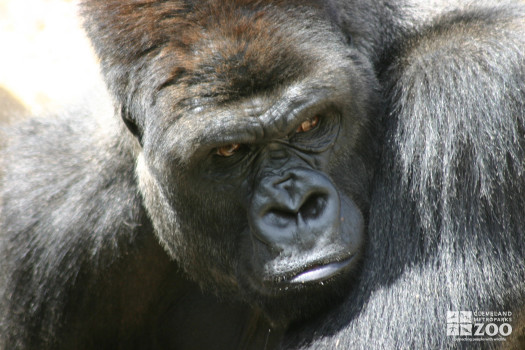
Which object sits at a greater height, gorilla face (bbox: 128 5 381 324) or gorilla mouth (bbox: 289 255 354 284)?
gorilla face (bbox: 128 5 381 324)

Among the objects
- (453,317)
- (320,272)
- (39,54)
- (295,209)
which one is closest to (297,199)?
(295,209)

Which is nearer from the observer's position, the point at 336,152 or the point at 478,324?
the point at 478,324

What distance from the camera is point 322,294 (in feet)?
10.0

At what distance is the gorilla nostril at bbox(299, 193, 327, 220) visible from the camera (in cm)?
294

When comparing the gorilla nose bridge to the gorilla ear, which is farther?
the gorilla ear

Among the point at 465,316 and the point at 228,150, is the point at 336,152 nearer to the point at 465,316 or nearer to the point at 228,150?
the point at 228,150

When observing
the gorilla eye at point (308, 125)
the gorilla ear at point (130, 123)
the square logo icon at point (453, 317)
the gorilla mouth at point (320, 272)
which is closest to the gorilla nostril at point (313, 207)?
the gorilla mouth at point (320, 272)

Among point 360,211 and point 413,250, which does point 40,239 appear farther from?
point 413,250

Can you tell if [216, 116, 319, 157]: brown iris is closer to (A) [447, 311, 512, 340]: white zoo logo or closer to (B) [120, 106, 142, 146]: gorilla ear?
(B) [120, 106, 142, 146]: gorilla ear

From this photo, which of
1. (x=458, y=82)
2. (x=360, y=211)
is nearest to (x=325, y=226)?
(x=360, y=211)

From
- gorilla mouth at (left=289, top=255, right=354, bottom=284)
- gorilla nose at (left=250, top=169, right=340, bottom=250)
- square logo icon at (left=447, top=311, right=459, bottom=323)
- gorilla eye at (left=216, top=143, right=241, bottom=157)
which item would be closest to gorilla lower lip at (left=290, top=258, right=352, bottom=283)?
gorilla mouth at (left=289, top=255, right=354, bottom=284)

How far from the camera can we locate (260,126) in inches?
120

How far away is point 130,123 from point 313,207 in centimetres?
111

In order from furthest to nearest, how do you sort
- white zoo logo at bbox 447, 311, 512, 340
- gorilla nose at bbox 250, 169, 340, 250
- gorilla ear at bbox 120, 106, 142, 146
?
gorilla ear at bbox 120, 106, 142, 146
gorilla nose at bbox 250, 169, 340, 250
white zoo logo at bbox 447, 311, 512, 340
